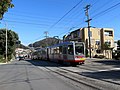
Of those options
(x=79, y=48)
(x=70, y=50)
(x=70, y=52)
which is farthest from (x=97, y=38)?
(x=70, y=52)

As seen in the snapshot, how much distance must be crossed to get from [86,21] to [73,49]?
26.2m

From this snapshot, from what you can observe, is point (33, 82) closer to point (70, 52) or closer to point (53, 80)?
point (53, 80)

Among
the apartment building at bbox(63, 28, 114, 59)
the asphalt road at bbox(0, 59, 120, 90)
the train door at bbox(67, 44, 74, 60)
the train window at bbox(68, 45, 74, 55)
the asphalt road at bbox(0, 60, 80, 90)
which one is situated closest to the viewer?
the asphalt road at bbox(0, 60, 80, 90)

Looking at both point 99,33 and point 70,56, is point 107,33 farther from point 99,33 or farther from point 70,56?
point 70,56

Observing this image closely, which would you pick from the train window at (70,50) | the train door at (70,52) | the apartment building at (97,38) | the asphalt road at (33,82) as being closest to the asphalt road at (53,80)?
the asphalt road at (33,82)

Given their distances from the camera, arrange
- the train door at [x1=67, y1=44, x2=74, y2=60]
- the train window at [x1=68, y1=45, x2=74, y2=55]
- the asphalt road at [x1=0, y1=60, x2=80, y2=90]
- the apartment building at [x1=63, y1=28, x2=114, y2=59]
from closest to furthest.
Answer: the asphalt road at [x1=0, y1=60, x2=80, y2=90] → the train door at [x1=67, y1=44, x2=74, y2=60] → the train window at [x1=68, y1=45, x2=74, y2=55] → the apartment building at [x1=63, y1=28, x2=114, y2=59]

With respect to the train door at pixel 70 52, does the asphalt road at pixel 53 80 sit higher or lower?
lower

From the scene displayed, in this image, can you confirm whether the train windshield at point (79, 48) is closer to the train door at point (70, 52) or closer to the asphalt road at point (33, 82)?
the train door at point (70, 52)

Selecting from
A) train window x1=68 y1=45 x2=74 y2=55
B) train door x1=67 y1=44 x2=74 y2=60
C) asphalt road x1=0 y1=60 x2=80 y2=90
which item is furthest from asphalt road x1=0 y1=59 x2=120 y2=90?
train window x1=68 y1=45 x2=74 y2=55

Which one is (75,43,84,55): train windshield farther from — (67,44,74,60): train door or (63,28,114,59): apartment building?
(63,28,114,59): apartment building

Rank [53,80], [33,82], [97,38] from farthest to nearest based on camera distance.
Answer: [97,38] → [53,80] → [33,82]

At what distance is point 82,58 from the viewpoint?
34.1 meters

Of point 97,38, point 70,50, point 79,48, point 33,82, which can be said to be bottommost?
point 33,82

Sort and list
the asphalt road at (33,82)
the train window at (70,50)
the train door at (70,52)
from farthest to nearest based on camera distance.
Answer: the train window at (70,50), the train door at (70,52), the asphalt road at (33,82)
